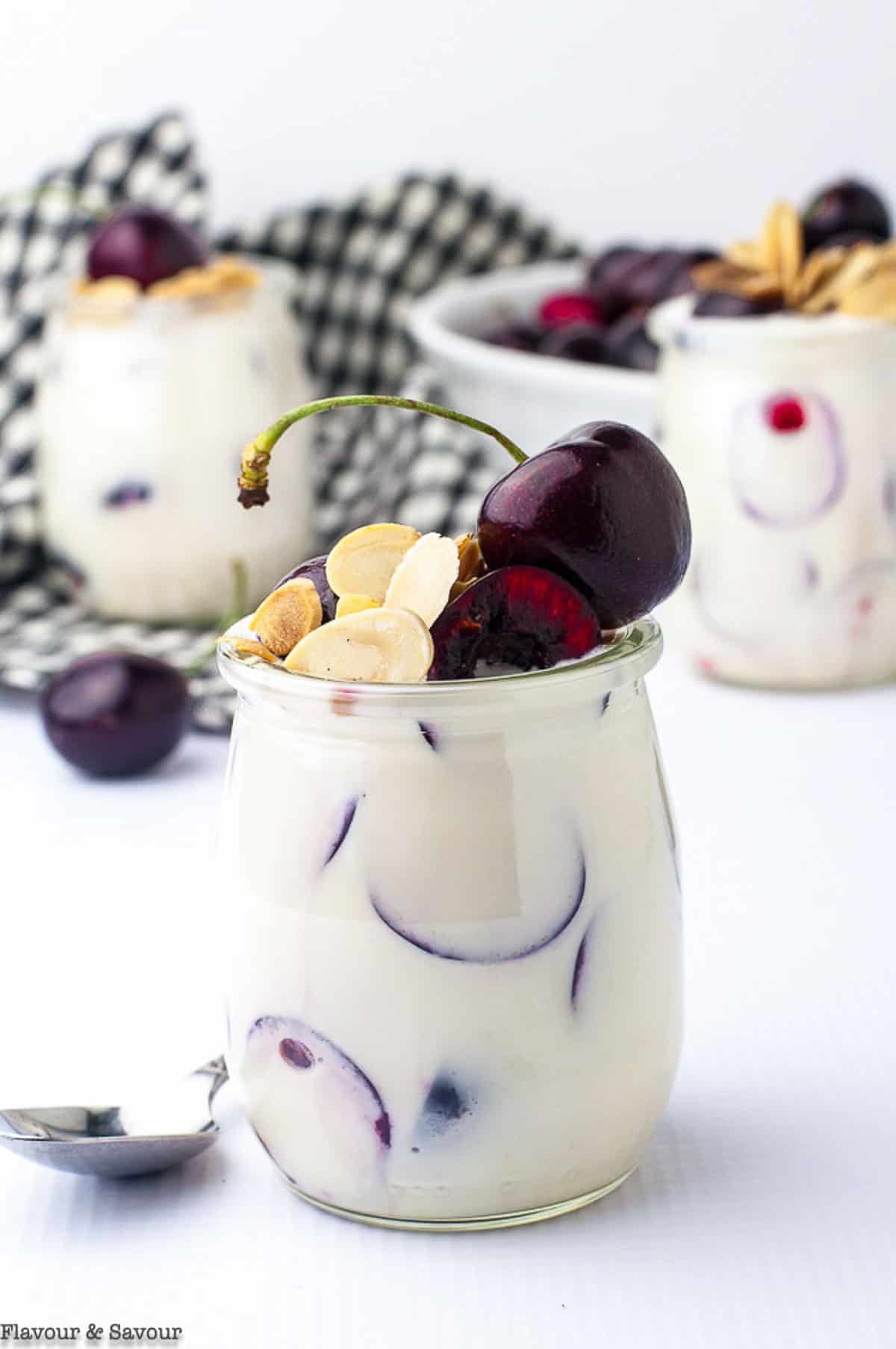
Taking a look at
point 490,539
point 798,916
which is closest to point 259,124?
point 798,916

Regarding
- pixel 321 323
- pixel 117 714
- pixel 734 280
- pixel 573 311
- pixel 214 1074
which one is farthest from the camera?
pixel 321 323

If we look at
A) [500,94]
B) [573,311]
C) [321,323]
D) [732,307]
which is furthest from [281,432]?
[500,94]

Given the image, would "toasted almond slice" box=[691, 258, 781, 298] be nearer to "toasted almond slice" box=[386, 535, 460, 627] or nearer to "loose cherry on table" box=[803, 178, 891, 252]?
"loose cherry on table" box=[803, 178, 891, 252]

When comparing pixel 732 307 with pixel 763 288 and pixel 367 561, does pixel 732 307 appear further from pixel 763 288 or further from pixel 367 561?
pixel 367 561

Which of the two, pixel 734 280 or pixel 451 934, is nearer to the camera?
pixel 451 934

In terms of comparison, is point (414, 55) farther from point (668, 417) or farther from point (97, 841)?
point (97, 841)

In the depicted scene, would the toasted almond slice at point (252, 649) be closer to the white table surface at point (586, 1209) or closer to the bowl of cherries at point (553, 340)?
the white table surface at point (586, 1209)
